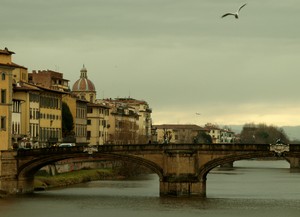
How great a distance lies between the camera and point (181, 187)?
101812mm

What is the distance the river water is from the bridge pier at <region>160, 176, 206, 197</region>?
45.6 inches

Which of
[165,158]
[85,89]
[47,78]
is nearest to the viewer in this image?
[165,158]

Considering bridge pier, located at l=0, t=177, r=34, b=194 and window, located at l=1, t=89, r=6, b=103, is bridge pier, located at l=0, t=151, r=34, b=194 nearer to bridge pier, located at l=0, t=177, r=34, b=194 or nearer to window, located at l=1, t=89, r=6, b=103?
bridge pier, located at l=0, t=177, r=34, b=194

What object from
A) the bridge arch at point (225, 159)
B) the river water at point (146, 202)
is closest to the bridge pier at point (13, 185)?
the river water at point (146, 202)

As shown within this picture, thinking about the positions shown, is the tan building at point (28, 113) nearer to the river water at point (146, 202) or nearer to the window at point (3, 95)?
the river water at point (146, 202)

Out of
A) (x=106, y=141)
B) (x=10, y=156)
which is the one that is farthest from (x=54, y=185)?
(x=106, y=141)

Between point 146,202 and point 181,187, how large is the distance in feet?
25.7

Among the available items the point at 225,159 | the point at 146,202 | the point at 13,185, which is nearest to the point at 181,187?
the point at 225,159

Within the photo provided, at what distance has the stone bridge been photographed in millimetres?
101438

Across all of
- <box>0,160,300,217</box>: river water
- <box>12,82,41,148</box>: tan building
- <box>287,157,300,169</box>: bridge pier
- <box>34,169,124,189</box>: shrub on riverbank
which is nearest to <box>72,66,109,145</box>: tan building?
<box>34,169,124,189</box>: shrub on riverbank

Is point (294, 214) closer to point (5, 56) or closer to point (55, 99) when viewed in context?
point (5, 56)

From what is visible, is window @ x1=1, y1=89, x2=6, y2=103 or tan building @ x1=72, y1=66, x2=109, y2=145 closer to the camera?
window @ x1=1, y1=89, x2=6, y2=103

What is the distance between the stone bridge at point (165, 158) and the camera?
101m

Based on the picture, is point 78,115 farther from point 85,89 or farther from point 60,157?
point 60,157
